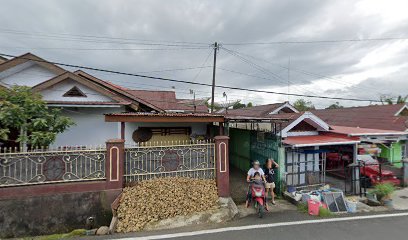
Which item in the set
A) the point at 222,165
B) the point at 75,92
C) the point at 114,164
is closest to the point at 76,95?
the point at 75,92

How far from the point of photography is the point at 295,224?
586 cm

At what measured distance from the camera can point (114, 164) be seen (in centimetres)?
628

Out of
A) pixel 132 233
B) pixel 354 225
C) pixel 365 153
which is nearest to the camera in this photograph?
pixel 132 233

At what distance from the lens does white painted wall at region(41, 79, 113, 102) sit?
940 centimetres

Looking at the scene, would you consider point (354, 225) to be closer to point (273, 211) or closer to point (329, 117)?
point (273, 211)

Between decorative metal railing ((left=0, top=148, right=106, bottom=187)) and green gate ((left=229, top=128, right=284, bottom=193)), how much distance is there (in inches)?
239

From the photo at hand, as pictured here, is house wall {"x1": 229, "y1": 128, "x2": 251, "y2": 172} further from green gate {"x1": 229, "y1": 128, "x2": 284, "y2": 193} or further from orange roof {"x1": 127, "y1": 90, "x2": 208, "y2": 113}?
orange roof {"x1": 127, "y1": 90, "x2": 208, "y2": 113}

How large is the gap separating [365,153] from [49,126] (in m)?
14.6

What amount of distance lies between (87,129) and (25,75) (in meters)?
3.66

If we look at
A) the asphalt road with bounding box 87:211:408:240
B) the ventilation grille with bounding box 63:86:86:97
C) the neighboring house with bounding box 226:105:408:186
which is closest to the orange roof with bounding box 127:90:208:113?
the ventilation grille with bounding box 63:86:86:97

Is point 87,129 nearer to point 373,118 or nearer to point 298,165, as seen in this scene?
point 298,165

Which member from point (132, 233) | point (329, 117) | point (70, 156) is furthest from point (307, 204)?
point (329, 117)

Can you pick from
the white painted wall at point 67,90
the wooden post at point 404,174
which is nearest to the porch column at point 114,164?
the white painted wall at point 67,90

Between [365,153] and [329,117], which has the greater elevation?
[329,117]
